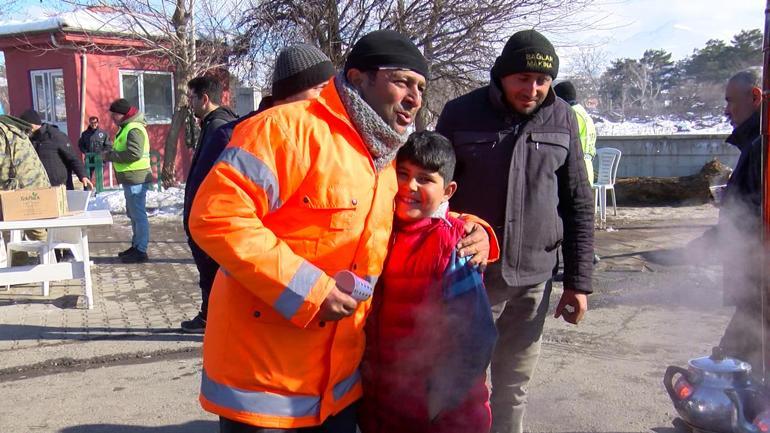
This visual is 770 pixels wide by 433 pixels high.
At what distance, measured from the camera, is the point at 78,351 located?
4.76 metres

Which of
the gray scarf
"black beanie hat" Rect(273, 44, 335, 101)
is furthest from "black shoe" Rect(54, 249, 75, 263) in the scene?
the gray scarf

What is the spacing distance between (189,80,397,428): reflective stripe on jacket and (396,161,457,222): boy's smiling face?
0.20 metres

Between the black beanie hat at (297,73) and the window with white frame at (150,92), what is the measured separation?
14595 mm

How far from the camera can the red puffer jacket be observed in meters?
2.09

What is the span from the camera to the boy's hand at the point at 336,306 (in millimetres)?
1771

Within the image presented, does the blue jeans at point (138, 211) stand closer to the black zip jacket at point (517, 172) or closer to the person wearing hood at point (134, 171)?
the person wearing hood at point (134, 171)

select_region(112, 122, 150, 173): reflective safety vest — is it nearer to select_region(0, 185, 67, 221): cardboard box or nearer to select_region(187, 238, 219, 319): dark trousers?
select_region(0, 185, 67, 221): cardboard box

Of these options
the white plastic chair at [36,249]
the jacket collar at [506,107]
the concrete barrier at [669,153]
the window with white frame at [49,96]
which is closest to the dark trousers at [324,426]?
the jacket collar at [506,107]

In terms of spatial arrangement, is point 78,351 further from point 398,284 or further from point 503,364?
point 398,284


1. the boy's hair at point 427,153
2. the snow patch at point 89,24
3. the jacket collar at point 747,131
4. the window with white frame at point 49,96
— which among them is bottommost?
the boy's hair at point 427,153

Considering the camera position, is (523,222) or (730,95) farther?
(730,95)

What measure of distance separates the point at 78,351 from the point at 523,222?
348cm

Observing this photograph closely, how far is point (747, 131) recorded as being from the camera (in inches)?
141

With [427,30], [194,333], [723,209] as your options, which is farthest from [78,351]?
[427,30]
